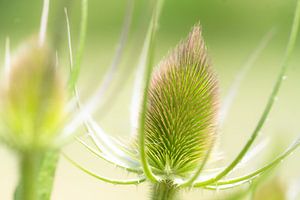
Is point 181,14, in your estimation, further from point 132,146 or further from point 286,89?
point 132,146

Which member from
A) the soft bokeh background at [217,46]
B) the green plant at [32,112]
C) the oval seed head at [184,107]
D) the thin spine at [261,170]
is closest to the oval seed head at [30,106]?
the green plant at [32,112]

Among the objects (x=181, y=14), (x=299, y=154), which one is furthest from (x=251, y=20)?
(x=299, y=154)

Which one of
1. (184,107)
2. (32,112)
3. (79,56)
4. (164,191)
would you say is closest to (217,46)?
(184,107)

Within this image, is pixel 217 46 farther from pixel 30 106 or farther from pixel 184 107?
pixel 30 106

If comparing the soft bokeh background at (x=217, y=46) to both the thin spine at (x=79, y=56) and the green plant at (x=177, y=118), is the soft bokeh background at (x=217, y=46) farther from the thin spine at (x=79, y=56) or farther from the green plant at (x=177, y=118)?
the thin spine at (x=79, y=56)

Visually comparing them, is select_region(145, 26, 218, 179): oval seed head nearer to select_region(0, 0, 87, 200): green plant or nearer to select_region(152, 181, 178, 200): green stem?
select_region(152, 181, 178, 200): green stem

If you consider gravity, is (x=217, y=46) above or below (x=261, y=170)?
above
